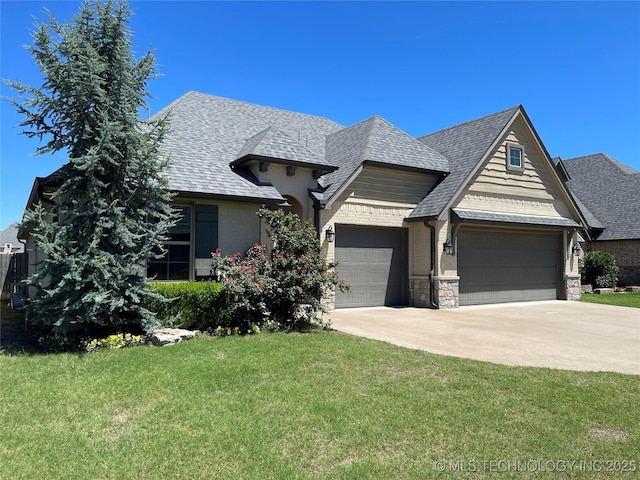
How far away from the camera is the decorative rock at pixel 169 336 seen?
822 centimetres

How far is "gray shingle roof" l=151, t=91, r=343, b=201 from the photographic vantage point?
11859 mm

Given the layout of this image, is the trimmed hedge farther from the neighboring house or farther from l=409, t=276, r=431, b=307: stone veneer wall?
l=409, t=276, r=431, b=307: stone veneer wall

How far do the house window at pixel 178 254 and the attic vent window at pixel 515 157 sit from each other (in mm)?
11611

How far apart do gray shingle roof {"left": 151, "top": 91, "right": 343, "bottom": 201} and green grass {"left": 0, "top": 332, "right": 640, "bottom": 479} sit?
5.57m

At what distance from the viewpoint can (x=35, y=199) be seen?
1246cm

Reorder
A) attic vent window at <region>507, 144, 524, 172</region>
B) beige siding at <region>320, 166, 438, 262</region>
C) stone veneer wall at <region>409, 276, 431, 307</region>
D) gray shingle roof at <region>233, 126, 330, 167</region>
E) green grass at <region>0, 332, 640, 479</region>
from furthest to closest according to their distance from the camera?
attic vent window at <region>507, 144, 524, 172</region>
stone veneer wall at <region>409, 276, 431, 307</region>
beige siding at <region>320, 166, 438, 262</region>
gray shingle roof at <region>233, 126, 330, 167</region>
green grass at <region>0, 332, 640, 479</region>

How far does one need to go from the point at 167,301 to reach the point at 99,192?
2472 millimetres

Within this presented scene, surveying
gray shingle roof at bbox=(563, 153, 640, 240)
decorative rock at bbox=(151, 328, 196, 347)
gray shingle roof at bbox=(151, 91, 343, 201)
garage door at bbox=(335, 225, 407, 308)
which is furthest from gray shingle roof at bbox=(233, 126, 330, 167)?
gray shingle roof at bbox=(563, 153, 640, 240)

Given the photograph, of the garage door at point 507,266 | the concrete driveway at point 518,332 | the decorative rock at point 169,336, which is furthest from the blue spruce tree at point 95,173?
the garage door at point 507,266

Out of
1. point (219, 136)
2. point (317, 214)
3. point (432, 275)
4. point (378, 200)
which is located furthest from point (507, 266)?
point (219, 136)

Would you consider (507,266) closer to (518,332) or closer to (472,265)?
(472,265)

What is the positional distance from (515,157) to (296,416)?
1470cm

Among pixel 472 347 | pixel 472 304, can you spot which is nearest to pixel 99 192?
pixel 472 347

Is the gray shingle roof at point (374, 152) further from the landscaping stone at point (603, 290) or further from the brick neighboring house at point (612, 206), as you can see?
the brick neighboring house at point (612, 206)
